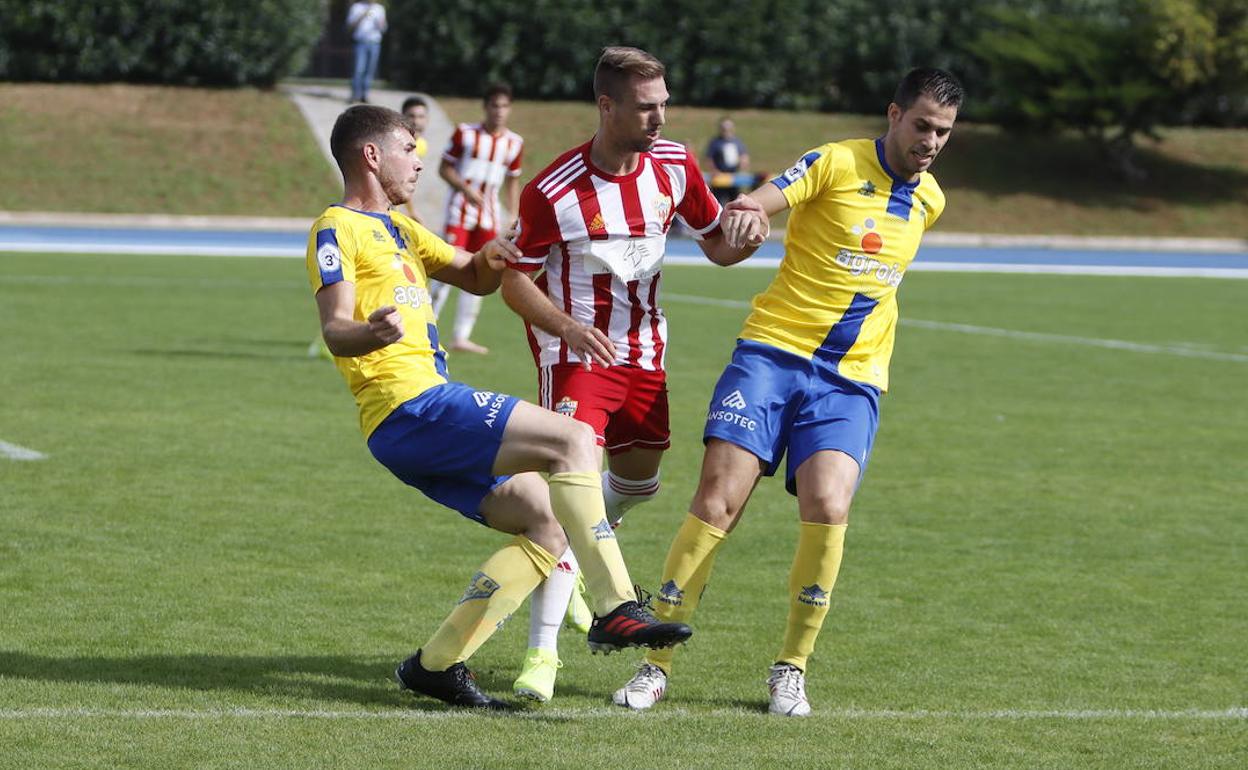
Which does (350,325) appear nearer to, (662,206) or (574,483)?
(574,483)

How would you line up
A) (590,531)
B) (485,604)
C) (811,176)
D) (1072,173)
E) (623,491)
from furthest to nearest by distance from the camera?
(1072,173)
(623,491)
(811,176)
(485,604)
(590,531)

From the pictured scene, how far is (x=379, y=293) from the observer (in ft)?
17.4

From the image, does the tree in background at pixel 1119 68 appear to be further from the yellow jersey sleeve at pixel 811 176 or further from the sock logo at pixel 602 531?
the sock logo at pixel 602 531

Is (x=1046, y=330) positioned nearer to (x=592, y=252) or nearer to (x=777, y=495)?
(x=777, y=495)

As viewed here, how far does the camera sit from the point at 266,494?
8.82m

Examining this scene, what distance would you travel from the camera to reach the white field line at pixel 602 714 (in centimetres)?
510

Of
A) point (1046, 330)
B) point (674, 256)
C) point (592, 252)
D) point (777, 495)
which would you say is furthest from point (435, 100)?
point (592, 252)

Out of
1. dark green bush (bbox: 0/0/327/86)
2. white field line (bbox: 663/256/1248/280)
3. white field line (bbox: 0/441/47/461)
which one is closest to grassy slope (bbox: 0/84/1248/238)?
dark green bush (bbox: 0/0/327/86)

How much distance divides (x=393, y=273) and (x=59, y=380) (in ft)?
26.3

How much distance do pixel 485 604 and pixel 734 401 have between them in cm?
107

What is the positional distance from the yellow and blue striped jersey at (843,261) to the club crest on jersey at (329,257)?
149 cm

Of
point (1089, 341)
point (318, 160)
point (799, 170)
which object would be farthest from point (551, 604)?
point (318, 160)

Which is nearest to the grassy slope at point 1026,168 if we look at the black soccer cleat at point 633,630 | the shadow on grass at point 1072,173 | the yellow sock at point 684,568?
the shadow on grass at point 1072,173

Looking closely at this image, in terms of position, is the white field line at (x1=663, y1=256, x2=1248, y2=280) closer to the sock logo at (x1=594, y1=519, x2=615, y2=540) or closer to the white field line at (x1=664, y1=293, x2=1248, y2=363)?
the white field line at (x1=664, y1=293, x2=1248, y2=363)
